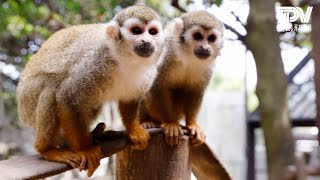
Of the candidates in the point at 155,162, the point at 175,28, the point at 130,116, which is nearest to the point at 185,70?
the point at 175,28

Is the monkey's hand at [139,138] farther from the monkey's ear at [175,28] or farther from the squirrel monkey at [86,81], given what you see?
the monkey's ear at [175,28]

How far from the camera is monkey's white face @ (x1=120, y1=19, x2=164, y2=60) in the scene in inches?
92.9

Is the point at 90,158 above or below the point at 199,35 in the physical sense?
below

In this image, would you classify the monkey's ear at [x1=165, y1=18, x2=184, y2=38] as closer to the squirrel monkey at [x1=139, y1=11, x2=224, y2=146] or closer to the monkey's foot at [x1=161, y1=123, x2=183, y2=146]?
the squirrel monkey at [x1=139, y1=11, x2=224, y2=146]

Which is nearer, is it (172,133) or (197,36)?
(172,133)

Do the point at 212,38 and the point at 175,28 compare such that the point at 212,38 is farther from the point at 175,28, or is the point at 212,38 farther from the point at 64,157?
the point at 64,157

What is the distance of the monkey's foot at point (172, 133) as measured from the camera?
2.43m

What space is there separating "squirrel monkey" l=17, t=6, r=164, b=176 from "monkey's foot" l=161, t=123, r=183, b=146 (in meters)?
0.12

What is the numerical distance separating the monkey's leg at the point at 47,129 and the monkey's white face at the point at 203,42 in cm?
107

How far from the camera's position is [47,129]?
2.24 metres

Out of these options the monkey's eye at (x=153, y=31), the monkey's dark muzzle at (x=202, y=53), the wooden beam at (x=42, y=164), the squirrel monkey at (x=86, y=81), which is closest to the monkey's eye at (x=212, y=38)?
the monkey's dark muzzle at (x=202, y=53)

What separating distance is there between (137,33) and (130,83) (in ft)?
0.94

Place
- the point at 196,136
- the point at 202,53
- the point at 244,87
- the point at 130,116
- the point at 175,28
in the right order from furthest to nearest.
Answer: the point at 175,28 → the point at 202,53 → the point at 196,136 → the point at 130,116 → the point at 244,87

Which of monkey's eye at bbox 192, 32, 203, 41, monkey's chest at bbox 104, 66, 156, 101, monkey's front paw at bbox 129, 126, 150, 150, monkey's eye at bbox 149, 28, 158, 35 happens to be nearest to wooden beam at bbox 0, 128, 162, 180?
monkey's front paw at bbox 129, 126, 150, 150
